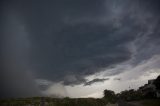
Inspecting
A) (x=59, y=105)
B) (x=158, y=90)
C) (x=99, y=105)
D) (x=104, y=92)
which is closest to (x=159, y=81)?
(x=158, y=90)

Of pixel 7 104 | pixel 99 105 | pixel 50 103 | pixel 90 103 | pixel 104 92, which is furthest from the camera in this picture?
pixel 104 92

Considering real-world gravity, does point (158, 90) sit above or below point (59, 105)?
above

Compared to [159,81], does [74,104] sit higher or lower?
lower

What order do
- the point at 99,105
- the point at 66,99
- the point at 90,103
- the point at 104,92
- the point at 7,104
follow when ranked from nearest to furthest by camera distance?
the point at 7,104 → the point at 66,99 → the point at 90,103 → the point at 99,105 → the point at 104,92

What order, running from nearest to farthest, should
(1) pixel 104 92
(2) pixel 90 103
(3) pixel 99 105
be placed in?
(2) pixel 90 103 → (3) pixel 99 105 → (1) pixel 104 92

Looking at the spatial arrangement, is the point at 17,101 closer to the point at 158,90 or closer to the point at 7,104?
the point at 7,104

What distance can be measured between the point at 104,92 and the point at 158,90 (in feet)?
216

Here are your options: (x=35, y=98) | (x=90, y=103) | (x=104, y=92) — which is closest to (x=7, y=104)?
(x=35, y=98)

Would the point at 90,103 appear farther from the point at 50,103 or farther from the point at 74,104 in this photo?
the point at 50,103

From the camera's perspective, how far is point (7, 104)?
3722 cm

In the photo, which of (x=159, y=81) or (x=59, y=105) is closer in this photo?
(x=59, y=105)

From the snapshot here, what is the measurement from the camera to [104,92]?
13062 cm

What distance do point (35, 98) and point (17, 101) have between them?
13.1ft

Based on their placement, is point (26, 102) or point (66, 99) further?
point (66, 99)
